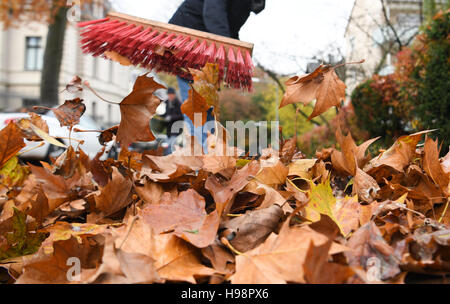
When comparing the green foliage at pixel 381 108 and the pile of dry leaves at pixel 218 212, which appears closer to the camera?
the pile of dry leaves at pixel 218 212

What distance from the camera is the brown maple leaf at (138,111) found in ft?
1.92

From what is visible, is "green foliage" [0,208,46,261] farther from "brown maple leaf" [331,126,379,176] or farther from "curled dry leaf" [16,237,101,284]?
"brown maple leaf" [331,126,379,176]

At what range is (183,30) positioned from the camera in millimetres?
1235

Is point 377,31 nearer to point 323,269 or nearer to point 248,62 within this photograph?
point 248,62

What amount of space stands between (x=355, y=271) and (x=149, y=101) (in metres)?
0.42

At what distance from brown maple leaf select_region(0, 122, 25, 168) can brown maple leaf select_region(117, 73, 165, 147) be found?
214 millimetres

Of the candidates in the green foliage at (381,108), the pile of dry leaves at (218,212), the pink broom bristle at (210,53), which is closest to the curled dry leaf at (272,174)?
the pile of dry leaves at (218,212)

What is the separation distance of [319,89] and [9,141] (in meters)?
0.60

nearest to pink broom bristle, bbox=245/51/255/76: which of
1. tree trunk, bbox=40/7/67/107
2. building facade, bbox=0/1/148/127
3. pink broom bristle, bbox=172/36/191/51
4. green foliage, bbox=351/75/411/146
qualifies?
pink broom bristle, bbox=172/36/191/51

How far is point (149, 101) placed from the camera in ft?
1.97

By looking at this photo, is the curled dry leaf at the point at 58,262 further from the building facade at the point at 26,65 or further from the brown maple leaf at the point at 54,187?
the building facade at the point at 26,65

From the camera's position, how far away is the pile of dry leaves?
0.39 m

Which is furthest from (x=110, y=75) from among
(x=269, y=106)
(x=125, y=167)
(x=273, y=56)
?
(x=125, y=167)

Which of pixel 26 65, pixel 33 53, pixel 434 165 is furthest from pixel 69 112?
pixel 33 53
